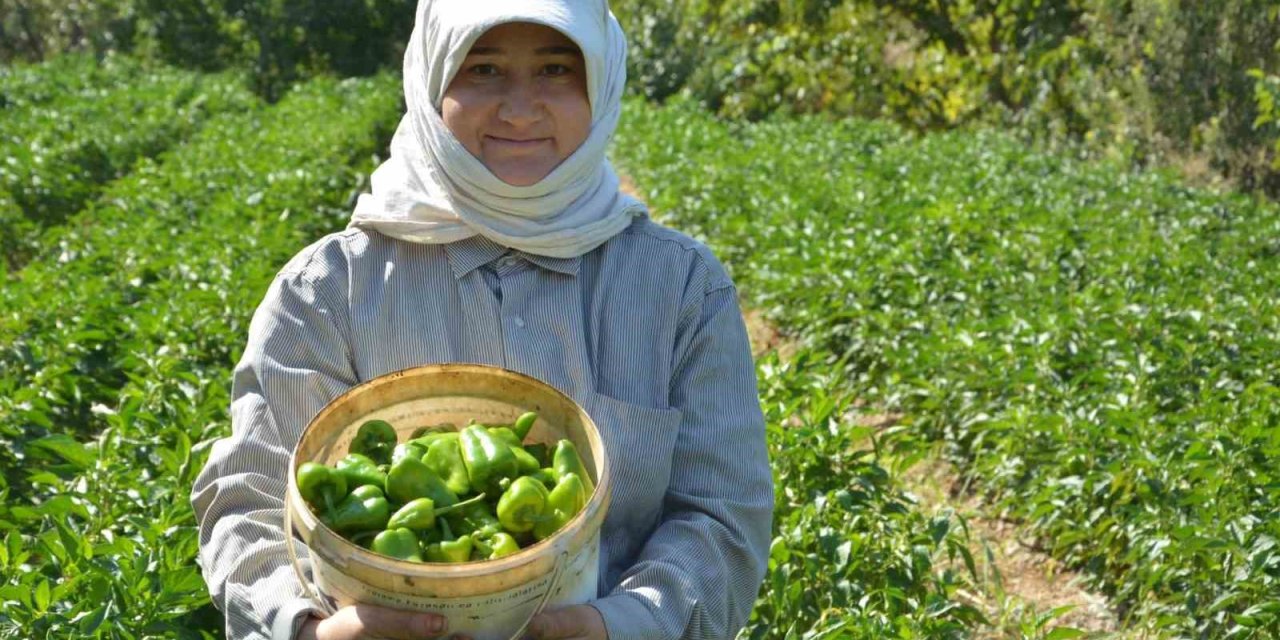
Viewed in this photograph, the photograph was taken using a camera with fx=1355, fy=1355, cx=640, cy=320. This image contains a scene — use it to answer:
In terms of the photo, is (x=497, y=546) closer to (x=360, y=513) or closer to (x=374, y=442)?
(x=360, y=513)

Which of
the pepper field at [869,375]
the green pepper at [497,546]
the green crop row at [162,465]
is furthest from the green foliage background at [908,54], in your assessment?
the green pepper at [497,546]

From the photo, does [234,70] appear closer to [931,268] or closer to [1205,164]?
[1205,164]

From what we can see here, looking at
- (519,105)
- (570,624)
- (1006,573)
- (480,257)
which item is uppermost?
(519,105)

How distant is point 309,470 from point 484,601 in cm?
29

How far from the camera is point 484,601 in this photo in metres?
1.74

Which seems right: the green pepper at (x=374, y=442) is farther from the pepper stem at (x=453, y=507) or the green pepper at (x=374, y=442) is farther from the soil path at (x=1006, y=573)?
the soil path at (x=1006, y=573)

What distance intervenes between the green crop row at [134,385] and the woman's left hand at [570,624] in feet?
3.87

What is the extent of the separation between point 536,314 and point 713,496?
42cm

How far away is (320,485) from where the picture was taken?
1796 mm

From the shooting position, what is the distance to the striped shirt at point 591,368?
2.10 metres

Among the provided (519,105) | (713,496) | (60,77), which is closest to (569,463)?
(713,496)

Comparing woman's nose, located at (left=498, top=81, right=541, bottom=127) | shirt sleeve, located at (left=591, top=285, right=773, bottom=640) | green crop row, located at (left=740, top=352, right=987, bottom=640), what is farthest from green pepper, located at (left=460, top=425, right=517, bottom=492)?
green crop row, located at (left=740, top=352, right=987, bottom=640)

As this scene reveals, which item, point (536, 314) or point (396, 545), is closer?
point (396, 545)

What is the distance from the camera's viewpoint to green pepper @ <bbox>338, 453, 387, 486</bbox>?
1.85 meters
